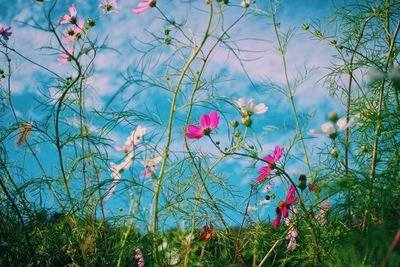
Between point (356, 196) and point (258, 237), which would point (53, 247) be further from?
point (356, 196)

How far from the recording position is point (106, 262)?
1.59 meters

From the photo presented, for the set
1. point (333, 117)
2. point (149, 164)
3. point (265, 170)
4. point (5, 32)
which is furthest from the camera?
point (5, 32)

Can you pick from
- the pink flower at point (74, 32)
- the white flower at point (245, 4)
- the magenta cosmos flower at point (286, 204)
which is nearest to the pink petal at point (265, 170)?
the magenta cosmos flower at point (286, 204)

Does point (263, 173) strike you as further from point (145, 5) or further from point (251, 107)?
point (145, 5)

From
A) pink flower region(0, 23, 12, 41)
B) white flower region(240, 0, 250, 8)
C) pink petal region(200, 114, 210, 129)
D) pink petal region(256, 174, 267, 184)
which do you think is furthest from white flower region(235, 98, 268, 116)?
pink flower region(0, 23, 12, 41)

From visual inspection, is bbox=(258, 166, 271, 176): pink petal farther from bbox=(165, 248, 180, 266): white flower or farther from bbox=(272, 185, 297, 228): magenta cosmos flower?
bbox=(165, 248, 180, 266): white flower

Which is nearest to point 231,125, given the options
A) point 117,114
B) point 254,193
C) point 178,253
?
point 254,193

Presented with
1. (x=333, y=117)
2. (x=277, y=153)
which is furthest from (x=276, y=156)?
(x=333, y=117)

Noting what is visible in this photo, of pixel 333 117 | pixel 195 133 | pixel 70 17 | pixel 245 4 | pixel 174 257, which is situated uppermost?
pixel 70 17

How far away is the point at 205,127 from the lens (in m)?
1.26

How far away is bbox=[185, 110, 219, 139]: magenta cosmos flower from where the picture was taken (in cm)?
125

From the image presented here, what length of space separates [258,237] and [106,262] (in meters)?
0.64

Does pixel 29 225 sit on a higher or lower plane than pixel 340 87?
lower

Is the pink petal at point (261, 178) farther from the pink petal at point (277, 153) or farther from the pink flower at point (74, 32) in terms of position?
the pink flower at point (74, 32)
